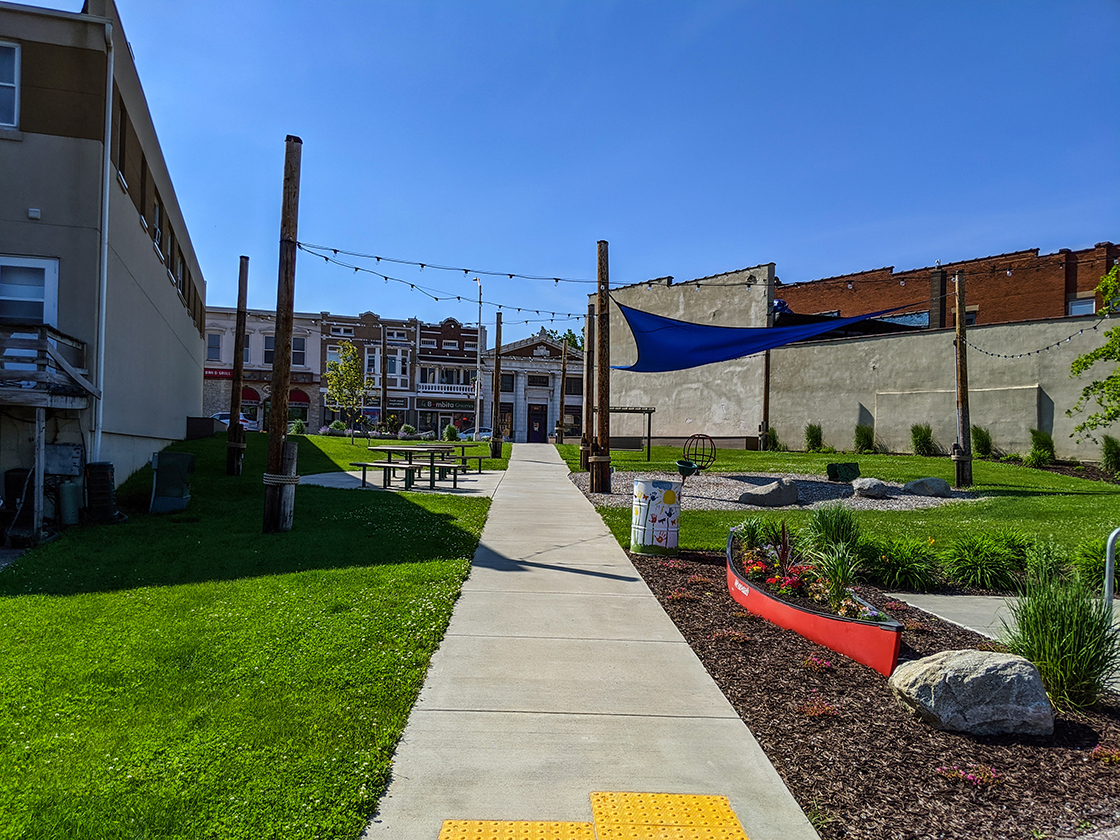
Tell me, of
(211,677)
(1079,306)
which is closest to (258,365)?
(1079,306)

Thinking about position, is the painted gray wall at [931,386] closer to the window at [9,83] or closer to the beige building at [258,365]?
the window at [9,83]

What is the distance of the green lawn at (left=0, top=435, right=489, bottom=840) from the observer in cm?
302

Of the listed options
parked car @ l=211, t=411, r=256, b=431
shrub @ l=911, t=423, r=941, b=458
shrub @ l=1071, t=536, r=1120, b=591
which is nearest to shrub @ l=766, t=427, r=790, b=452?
shrub @ l=911, t=423, r=941, b=458

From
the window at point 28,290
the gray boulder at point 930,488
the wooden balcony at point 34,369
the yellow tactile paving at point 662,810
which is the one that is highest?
the window at point 28,290

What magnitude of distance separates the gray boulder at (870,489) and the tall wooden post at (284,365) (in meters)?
11.4

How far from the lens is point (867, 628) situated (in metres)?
4.91

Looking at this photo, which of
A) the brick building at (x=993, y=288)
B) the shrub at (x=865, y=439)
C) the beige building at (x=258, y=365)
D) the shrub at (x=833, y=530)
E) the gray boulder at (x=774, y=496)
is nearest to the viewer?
the shrub at (x=833, y=530)

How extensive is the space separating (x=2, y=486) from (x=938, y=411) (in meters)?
25.3

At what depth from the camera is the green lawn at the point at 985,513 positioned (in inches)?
402

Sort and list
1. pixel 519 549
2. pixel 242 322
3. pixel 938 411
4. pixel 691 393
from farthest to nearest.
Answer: pixel 691 393 < pixel 938 411 < pixel 242 322 < pixel 519 549

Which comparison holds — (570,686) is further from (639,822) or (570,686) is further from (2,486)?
(2,486)

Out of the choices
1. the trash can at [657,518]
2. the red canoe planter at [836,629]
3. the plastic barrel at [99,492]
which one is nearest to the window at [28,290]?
the plastic barrel at [99,492]

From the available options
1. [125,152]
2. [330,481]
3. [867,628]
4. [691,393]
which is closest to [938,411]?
[691,393]

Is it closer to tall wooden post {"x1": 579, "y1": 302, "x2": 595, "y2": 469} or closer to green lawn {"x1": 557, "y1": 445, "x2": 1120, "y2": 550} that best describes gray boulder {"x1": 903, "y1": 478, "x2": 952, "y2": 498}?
green lawn {"x1": 557, "y1": 445, "x2": 1120, "y2": 550}
